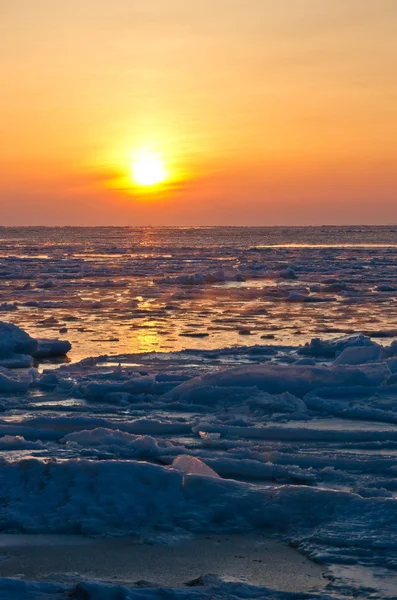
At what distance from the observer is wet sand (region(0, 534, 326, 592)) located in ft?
13.6

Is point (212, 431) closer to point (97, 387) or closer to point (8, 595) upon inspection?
point (97, 387)

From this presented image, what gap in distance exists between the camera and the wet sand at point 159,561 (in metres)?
4.15

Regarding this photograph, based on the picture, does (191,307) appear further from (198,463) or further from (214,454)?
(198,463)

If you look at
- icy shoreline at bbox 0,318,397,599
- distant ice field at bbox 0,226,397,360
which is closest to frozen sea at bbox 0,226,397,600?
icy shoreline at bbox 0,318,397,599

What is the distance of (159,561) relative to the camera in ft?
14.3

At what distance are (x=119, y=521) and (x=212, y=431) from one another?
2.15 meters

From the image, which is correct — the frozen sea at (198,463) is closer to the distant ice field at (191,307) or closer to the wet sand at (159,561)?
the wet sand at (159,561)

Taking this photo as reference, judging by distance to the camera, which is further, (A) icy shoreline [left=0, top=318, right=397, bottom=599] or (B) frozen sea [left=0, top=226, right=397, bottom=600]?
(A) icy shoreline [left=0, top=318, right=397, bottom=599]

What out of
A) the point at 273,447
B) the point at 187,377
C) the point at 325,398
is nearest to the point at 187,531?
the point at 273,447

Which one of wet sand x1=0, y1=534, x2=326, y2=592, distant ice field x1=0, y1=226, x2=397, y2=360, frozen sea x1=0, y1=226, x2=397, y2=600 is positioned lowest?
wet sand x1=0, y1=534, x2=326, y2=592

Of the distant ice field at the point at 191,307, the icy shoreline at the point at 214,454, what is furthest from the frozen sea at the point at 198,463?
the distant ice field at the point at 191,307

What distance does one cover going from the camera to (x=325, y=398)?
8.23 m

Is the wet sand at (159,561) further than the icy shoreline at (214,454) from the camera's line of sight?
No

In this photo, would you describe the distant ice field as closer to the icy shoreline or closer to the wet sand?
the icy shoreline
